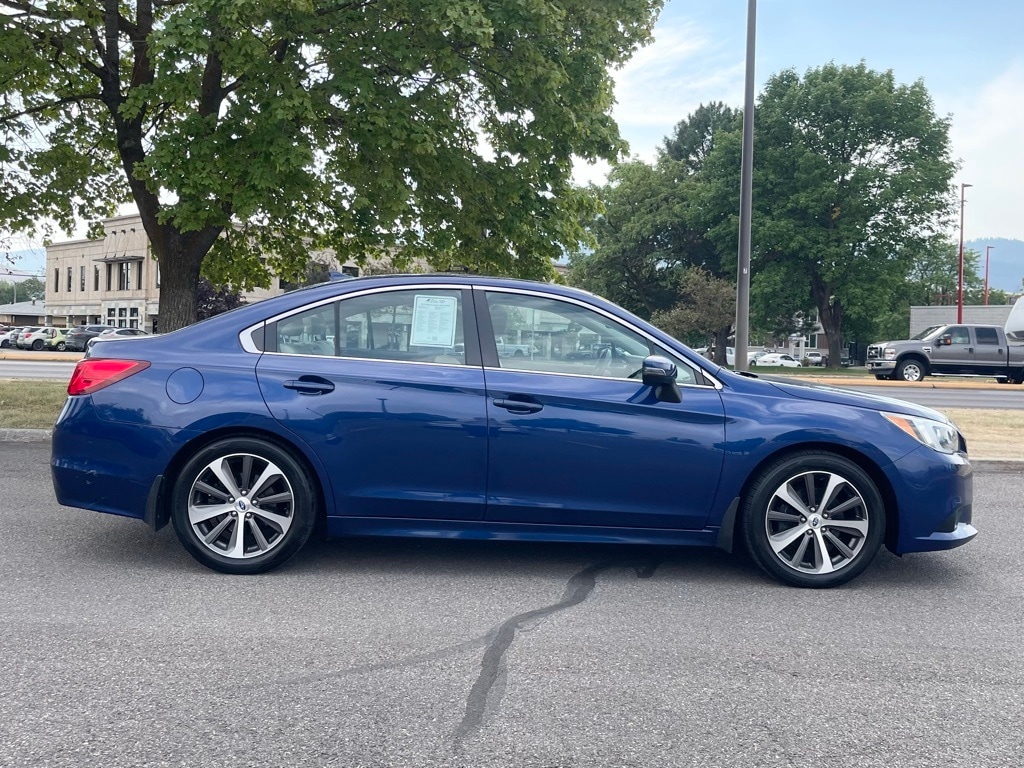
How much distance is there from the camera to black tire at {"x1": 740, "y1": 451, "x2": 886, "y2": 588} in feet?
16.0

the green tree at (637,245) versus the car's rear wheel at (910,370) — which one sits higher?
the green tree at (637,245)

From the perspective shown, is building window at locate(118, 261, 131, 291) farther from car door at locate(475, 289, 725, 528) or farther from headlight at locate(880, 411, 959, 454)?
headlight at locate(880, 411, 959, 454)

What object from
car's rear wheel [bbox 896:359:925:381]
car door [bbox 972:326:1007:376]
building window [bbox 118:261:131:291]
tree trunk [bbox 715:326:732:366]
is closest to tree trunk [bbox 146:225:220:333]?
car's rear wheel [bbox 896:359:925:381]

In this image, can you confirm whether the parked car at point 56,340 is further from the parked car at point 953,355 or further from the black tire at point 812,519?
the black tire at point 812,519

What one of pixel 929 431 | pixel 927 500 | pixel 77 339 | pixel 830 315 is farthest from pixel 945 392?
pixel 77 339

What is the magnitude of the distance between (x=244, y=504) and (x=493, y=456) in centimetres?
132

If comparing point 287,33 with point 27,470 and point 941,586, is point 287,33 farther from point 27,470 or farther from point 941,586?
point 941,586

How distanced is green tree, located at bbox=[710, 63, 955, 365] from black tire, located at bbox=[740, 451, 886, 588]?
4147cm

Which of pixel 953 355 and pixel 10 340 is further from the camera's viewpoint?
pixel 10 340

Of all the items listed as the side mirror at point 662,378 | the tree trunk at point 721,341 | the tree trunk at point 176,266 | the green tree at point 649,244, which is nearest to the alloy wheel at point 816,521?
the side mirror at point 662,378

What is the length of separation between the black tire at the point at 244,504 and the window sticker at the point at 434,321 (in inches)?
37.0

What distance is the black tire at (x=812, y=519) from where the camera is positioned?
488 cm

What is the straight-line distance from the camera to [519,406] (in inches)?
191

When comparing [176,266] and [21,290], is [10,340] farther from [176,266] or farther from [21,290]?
[21,290]
